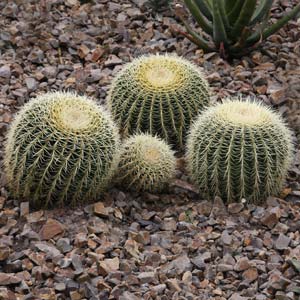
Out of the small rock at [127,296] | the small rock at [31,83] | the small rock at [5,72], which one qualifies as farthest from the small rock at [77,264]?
the small rock at [5,72]

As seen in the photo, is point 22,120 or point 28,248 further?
point 22,120

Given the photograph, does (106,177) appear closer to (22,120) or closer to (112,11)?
(22,120)

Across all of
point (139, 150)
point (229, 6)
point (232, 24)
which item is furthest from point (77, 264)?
point (229, 6)

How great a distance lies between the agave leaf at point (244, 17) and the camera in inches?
253

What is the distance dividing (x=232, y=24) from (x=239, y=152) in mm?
2102

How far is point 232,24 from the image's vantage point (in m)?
6.73


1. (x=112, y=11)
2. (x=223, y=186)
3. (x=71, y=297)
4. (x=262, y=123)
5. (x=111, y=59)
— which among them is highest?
(x=112, y=11)

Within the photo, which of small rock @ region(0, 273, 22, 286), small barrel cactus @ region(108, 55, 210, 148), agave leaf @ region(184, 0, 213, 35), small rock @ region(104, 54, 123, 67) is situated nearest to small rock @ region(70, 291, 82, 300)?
small rock @ region(0, 273, 22, 286)

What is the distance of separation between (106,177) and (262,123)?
920 millimetres

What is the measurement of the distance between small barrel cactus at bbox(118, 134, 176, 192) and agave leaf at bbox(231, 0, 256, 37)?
1.72 m

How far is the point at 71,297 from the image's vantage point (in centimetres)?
412

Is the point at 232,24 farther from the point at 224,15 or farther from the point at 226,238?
the point at 226,238


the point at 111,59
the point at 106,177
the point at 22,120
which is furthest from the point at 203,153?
the point at 111,59

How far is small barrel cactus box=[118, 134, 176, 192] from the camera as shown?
505 cm
